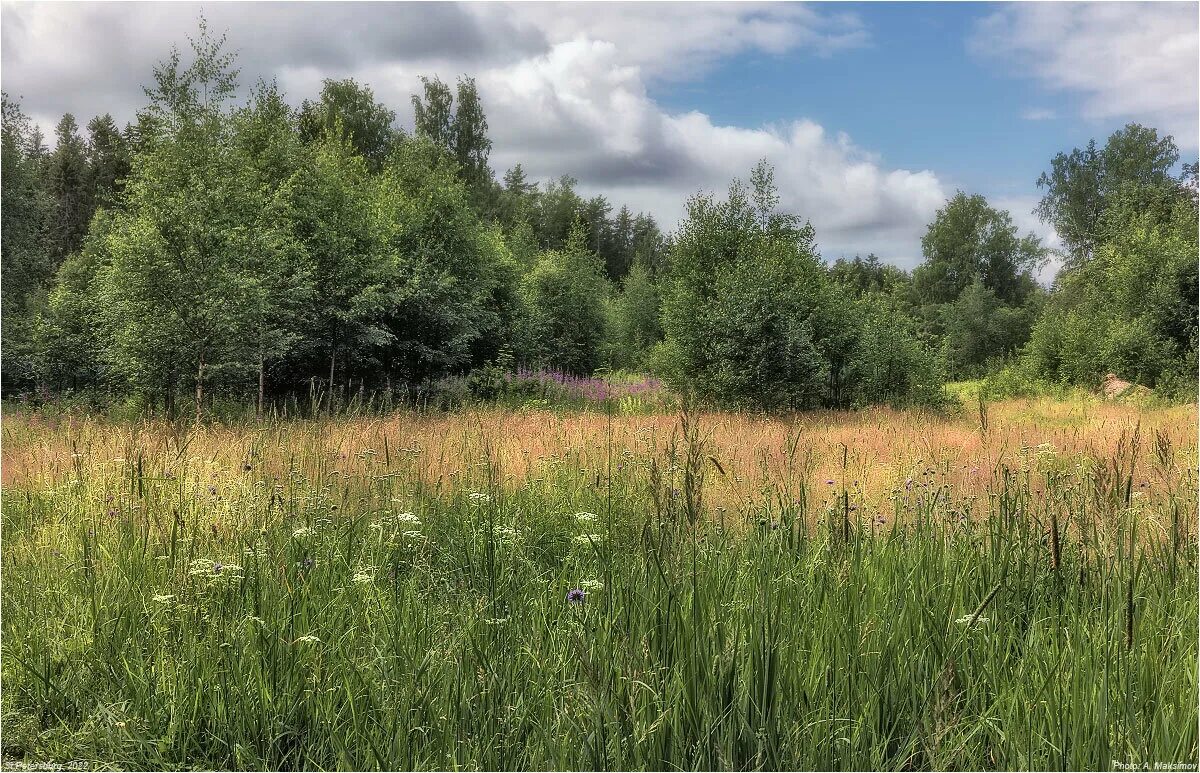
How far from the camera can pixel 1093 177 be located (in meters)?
40.4

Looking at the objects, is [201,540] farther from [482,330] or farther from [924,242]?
[924,242]

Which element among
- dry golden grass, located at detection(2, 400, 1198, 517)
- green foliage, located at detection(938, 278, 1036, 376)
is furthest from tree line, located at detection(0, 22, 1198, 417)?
green foliage, located at detection(938, 278, 1036, 376)

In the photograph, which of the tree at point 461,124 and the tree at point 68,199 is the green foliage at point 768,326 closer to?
the tree at point 461,124

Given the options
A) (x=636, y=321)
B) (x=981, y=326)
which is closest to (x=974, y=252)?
(x=981, y=326)

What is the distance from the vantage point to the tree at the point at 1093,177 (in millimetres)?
38719

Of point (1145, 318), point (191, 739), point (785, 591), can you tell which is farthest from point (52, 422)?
point (1145, 318)

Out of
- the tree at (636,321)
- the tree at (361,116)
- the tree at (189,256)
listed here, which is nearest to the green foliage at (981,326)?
the tree at (636,321)

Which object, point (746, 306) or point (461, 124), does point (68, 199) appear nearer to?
point (461, 124)

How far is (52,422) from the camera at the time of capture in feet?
42.2

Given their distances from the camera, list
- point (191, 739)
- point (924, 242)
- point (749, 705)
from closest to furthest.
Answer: point (749, 705) → point (191, 739) → point (924, 242)

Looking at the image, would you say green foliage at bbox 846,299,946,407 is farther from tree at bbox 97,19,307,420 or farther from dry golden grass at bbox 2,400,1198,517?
tree at bbox 97,19,307,420

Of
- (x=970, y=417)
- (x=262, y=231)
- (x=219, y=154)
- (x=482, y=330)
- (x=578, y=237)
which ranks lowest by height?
(x=970, y=417)

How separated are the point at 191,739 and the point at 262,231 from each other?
11.6 metres

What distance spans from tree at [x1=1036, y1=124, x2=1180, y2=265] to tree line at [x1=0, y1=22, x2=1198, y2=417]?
6869mm
